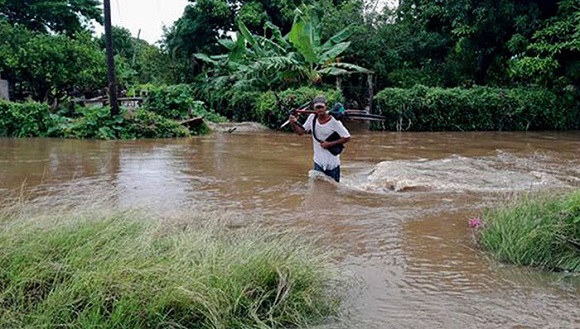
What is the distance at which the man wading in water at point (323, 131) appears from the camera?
7.46 metres

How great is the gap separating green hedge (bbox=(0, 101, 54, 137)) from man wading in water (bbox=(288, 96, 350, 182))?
1245cm

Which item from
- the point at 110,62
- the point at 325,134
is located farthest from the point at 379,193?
the point at 110,62

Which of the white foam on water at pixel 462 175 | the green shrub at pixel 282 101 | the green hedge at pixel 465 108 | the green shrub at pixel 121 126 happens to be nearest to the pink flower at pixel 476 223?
the white foam on water at pixel 462 175

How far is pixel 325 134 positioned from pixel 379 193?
4.15 feet

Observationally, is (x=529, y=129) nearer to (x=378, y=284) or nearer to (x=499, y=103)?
(x=499, y=103)

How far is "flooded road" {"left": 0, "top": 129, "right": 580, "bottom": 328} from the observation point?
4176 millimetres

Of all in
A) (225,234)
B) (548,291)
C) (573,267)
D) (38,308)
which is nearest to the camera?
(38,308)

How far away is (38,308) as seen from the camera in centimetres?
341

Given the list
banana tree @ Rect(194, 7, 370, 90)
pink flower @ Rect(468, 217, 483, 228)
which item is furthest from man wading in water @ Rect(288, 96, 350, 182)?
banana tree @ Rect(194, 7, 370, 90)

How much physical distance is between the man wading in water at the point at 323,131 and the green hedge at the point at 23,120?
12.5 metres

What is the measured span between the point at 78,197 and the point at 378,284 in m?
5.05

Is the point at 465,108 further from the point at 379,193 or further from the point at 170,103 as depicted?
the point at 379,193

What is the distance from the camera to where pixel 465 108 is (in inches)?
802

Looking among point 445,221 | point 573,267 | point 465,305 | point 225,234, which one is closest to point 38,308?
point 225,234
